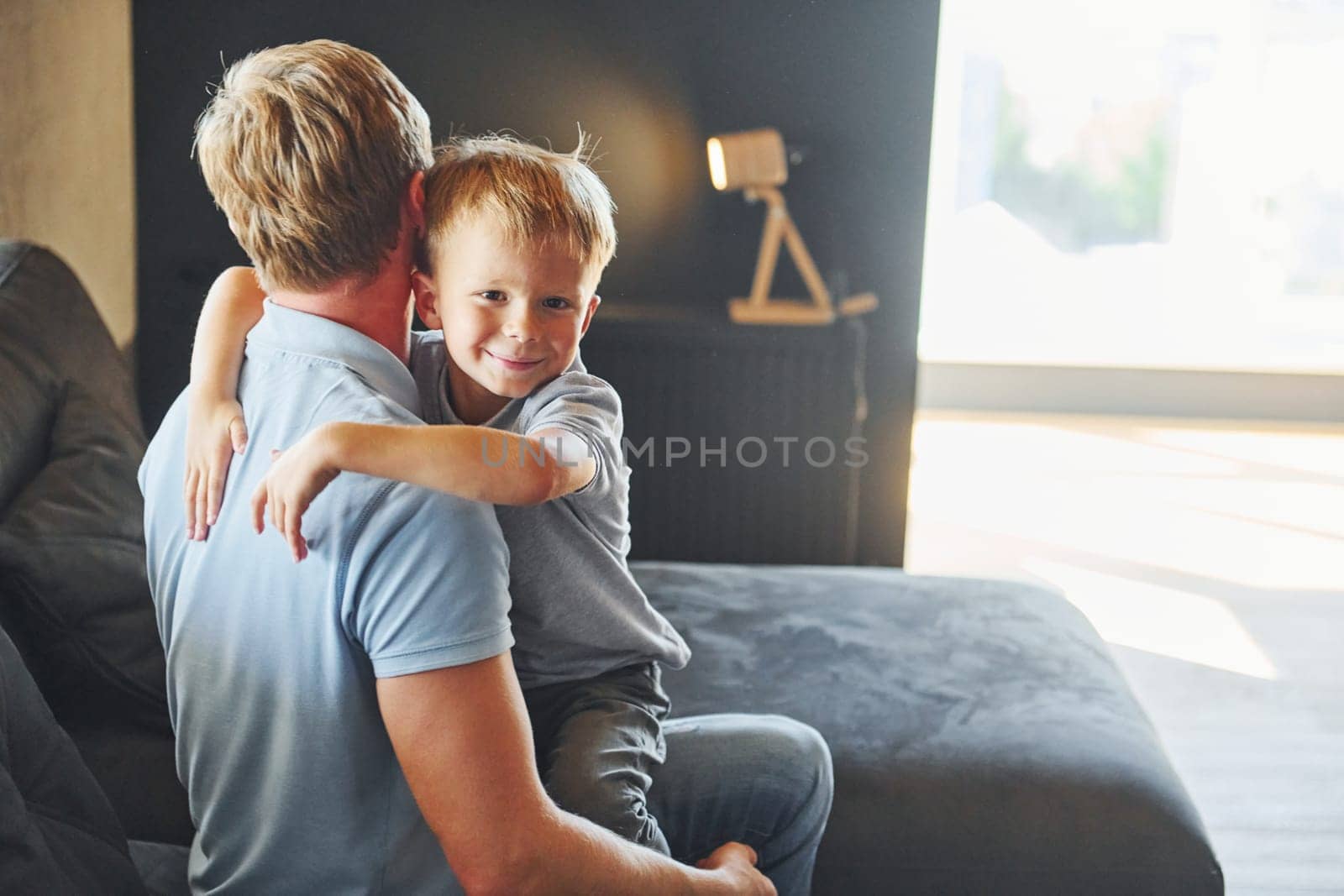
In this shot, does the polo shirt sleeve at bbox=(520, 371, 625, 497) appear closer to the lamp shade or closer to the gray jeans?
the gray jeans

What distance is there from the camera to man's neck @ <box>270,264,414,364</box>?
0.97 metres

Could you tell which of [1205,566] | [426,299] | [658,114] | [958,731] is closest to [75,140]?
[658,114]

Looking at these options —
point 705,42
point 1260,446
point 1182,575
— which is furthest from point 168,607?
point 1260,446

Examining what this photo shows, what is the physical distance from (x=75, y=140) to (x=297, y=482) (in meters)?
1.96

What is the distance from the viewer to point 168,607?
105 cm

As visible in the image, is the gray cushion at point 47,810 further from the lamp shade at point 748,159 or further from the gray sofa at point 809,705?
the lamp shade at point 748,159

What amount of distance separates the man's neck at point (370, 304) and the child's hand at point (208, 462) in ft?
0.32

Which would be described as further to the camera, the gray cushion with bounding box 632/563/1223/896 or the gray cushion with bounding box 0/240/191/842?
the gray cushion with bounding box 632/563/1223/896

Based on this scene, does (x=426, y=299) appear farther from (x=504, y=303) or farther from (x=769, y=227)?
(x=769, y=227)

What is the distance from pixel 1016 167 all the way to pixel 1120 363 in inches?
41.4

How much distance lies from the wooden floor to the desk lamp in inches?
35.6

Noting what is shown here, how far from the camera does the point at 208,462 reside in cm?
95
